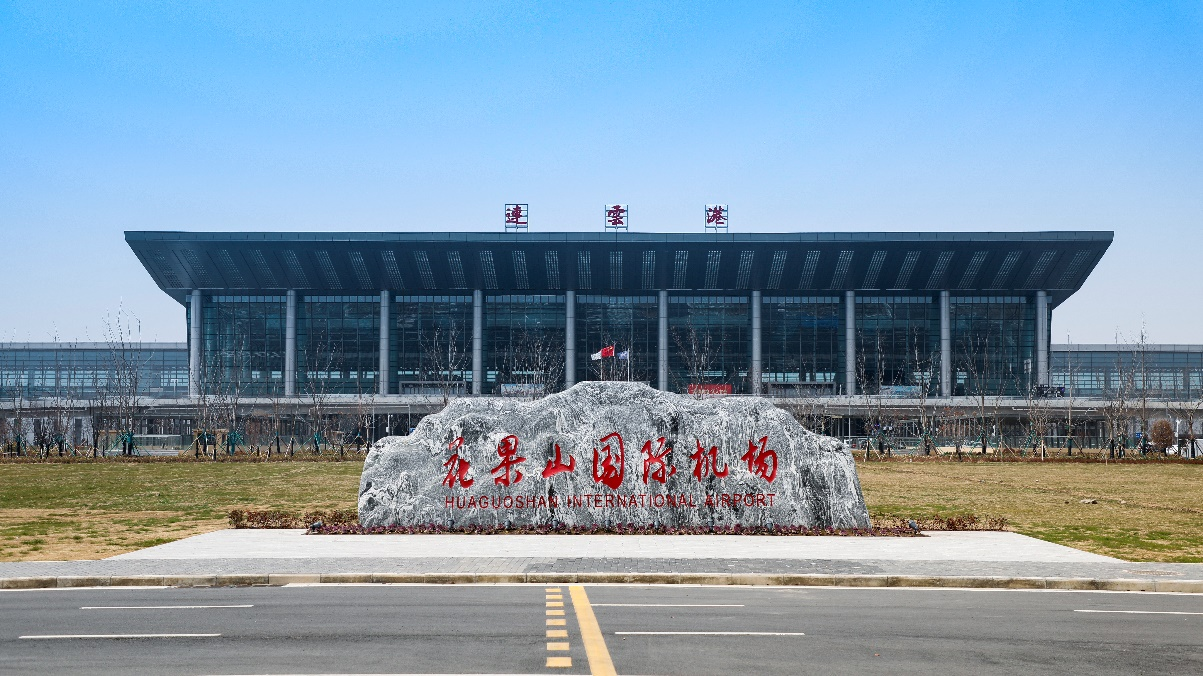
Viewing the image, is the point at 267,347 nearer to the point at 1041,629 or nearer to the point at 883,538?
the point at 883,538

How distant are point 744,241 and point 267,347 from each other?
146ft

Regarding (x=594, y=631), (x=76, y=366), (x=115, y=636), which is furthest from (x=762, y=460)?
(x=76, y=366)

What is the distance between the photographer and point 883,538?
20.7m

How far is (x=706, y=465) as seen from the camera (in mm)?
22047

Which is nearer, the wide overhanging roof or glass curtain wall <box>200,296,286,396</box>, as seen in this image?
the wide overhanging roof

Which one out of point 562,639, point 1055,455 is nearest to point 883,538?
point 562,639

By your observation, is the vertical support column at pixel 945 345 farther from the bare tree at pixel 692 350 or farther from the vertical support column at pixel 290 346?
the vertical support column at pixel 290 346

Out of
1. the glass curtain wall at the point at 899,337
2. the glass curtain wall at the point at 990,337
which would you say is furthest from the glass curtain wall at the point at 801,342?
the glass curtain wall at the point at 990,337

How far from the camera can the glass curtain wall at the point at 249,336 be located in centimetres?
9444

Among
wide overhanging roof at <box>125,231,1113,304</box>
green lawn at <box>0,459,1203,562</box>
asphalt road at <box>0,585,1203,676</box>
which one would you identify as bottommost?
green lawn at <box>0,459,1203,562</box>

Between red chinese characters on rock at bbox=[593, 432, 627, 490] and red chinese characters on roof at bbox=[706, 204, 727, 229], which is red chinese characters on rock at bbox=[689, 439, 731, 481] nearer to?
red chinese characters on rock at bbox=[593, 432, 627, 490]

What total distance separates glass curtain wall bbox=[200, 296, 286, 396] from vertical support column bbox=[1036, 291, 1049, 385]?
69.2m

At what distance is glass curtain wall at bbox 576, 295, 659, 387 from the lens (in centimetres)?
9431

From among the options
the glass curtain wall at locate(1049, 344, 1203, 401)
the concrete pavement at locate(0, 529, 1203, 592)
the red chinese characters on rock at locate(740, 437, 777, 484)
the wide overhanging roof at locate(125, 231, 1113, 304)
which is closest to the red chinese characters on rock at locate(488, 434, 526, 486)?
the concrete pavement at locate(0, 529, 1203, 592)
